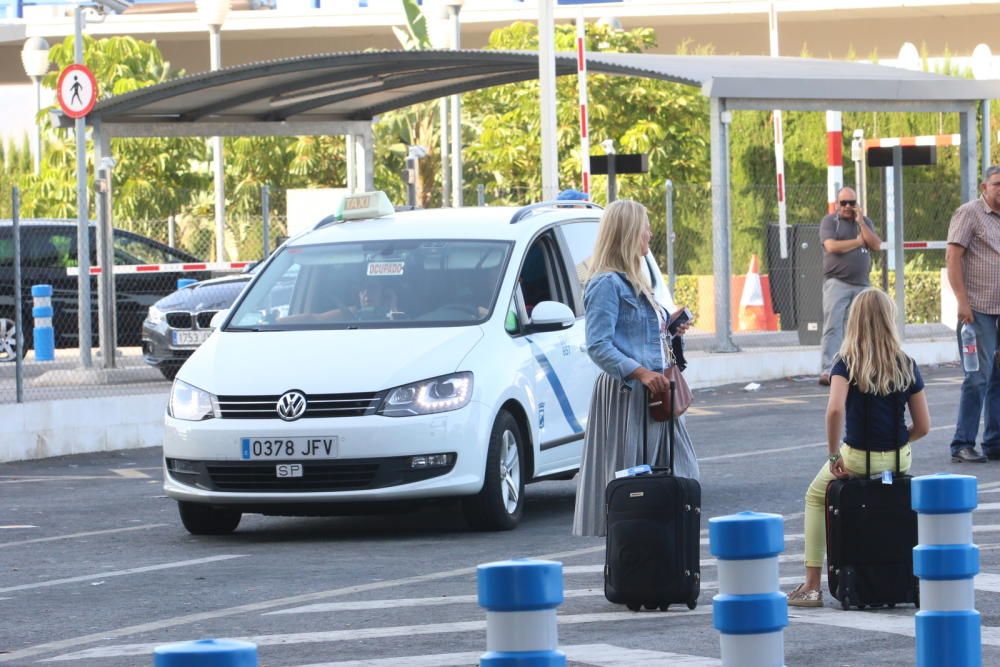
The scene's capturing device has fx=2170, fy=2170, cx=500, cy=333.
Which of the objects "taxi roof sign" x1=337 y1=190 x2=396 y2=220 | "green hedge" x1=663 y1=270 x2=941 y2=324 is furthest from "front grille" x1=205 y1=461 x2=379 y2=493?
"green hedge" x1=663 y1=270 x2=941 y2=324

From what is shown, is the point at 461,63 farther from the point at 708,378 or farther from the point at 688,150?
the point at 688,150

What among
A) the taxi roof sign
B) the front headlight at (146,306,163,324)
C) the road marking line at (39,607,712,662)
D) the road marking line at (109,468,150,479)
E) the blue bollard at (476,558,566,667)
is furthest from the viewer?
the front headlight at (146,306,163,324)

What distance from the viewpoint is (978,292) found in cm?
1300

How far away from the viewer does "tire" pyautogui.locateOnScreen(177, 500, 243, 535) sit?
10875 mm

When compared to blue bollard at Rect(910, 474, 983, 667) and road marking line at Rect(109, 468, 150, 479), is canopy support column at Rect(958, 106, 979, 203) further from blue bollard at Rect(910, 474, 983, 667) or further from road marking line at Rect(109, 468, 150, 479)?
blue bollard at Rect(910, 474, 983, 667)

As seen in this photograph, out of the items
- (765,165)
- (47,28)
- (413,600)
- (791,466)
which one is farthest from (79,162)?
(47,28)

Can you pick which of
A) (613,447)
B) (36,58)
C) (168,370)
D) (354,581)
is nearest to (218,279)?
(168,370)

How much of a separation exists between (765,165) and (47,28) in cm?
2715

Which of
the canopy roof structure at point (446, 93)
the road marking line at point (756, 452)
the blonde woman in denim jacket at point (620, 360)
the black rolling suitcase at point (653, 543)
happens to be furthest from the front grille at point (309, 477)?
the canopy roof structure at point (446, 93)

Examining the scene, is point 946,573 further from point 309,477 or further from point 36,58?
point 36,58

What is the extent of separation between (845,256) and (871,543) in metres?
10.7

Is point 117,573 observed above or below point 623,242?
below

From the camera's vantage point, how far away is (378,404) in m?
10.3

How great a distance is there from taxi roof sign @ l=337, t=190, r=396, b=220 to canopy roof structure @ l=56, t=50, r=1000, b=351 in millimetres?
8375
